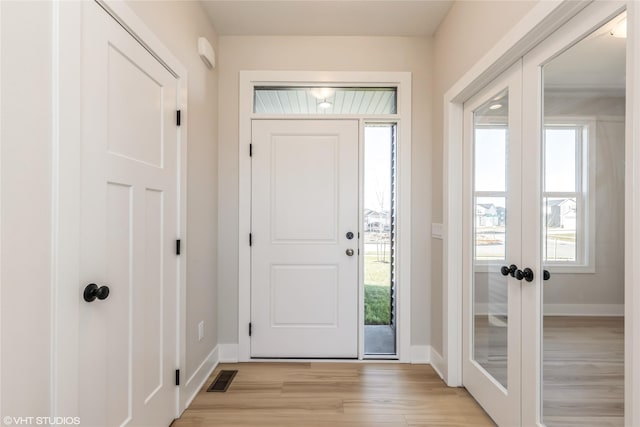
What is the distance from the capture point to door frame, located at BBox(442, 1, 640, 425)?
0.96 metres

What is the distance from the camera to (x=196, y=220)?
2137mm

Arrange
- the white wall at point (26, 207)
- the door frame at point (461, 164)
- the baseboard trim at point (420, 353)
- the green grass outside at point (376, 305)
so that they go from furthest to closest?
the green grass outside at point (376, 305) < the baseboard trim at point (420, 353) < the door frame at point (461, 164) < the white wall at point (26, 207)

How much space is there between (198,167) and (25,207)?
51.0 inches

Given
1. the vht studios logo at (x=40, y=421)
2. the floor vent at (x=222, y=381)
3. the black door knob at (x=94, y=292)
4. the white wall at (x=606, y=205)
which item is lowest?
the floor vent at (x=222, y=381)

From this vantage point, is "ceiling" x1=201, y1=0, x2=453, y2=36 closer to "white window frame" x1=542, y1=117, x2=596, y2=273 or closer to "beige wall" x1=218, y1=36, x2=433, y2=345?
"beige wall" x1=218, y1=36, x2=433, y2=345

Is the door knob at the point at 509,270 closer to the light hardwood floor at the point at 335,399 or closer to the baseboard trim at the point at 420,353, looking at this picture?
the light hardwood floor at the point at 335,399

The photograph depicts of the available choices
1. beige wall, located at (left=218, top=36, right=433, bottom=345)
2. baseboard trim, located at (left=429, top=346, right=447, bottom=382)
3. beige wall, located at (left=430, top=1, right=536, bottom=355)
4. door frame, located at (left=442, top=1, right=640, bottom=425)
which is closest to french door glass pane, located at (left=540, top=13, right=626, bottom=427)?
door frame, located at (left=442, top=1, right=640, bottom=425)

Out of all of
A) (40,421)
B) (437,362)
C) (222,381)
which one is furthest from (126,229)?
(437,362)

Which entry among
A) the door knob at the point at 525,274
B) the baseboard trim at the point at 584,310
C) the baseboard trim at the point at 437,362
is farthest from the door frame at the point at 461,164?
the door knob at the point at 525,274

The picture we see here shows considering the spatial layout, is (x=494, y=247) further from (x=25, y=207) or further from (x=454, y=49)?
(x=25, y=207)

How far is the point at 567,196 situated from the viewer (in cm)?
133

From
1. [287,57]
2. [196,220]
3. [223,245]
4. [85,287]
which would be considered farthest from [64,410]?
[287,57]

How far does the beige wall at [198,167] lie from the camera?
74.2 inches

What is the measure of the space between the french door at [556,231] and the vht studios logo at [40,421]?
189 cm
